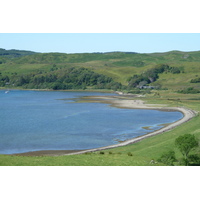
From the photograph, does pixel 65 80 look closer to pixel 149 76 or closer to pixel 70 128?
pixel 149 76

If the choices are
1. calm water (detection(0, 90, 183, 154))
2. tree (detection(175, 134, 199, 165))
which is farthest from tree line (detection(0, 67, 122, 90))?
tree (detection(175, 134, 199, 165))

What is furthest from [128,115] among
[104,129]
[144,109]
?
[104,129]

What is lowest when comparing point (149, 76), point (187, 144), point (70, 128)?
point (70, 128)

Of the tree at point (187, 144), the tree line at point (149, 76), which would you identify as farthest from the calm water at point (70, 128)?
the tree line at point (149, 76)

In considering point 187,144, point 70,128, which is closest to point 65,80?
point 70,128

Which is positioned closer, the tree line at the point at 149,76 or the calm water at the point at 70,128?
the calm water at the point at 70,128

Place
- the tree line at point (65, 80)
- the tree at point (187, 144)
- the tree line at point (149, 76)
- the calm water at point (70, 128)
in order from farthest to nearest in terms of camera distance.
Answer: the tree line at point (65, 80), the tree line at point (149, 76), the calm water at point (70, 128), the tree at point (187, 144)

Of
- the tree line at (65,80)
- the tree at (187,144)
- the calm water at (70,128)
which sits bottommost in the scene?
the calm water at (70,128)

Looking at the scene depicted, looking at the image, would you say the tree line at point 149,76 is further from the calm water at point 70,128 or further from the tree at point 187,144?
the tree at point 187,144

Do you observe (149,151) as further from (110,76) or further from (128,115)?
(110,76)

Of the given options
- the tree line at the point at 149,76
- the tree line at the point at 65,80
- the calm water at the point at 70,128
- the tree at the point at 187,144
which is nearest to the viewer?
the tree at the point at 187,144

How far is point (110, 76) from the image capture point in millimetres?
186125

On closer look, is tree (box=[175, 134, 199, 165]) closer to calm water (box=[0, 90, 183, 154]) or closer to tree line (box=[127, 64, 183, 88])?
calm water (box=[0, 90, 183, 154])

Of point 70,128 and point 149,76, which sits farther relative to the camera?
point 149,76
